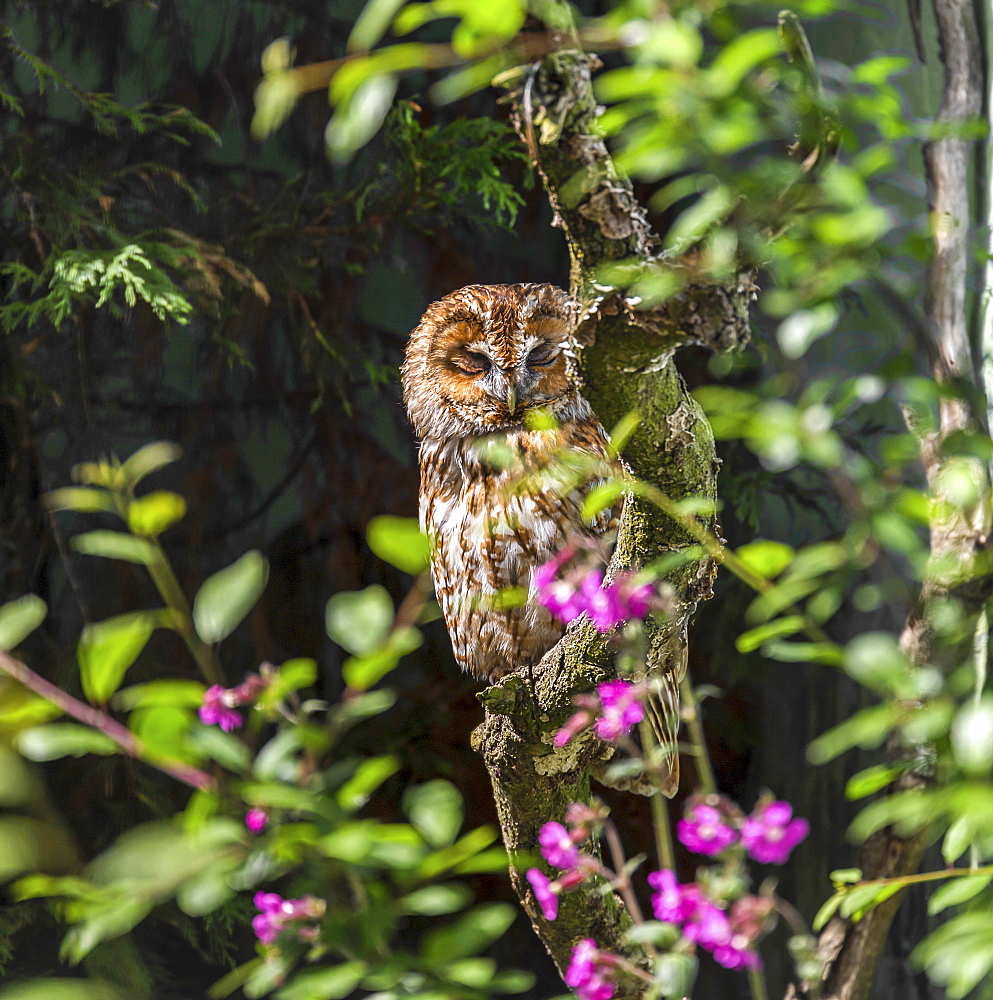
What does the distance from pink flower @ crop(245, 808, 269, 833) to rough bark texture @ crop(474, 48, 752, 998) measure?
0.09m

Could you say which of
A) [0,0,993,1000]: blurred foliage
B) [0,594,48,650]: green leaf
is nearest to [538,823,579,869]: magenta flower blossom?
[0,594,48,650]: green leaf

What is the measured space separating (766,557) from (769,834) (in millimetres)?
112

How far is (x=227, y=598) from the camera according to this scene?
32cm

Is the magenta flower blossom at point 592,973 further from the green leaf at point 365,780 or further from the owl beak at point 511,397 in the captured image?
the owl beak at point 511,397

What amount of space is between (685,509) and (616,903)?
0.63 m

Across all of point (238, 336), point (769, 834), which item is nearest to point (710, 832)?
point (769, 834)

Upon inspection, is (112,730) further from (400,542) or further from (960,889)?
(960,889)

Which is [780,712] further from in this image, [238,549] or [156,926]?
[156,926]

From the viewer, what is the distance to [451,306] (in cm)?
105

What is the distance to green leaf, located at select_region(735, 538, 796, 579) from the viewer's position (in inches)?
14.6

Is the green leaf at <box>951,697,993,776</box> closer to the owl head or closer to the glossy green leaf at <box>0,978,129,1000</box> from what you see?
the glossy green leaf at <box>0,978,129,1000</box>

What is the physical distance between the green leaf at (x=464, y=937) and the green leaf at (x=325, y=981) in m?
0.02

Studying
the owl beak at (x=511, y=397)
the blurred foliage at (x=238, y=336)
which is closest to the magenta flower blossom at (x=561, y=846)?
the blurred foliage at (x=238, y=336)

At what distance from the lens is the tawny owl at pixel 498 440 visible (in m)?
1.00
